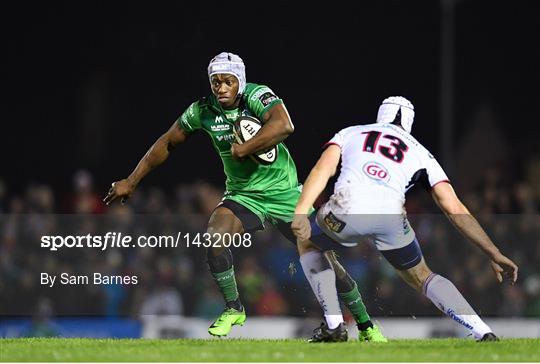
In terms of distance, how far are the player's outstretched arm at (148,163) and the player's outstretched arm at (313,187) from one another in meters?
1.40

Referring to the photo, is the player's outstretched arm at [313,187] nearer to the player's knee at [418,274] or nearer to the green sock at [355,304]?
the player's knee at [418,274]

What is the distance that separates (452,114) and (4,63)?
5600 millimetres

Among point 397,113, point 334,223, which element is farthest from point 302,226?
point 397,113

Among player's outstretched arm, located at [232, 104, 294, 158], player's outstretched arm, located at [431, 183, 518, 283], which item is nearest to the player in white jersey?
player's outstretched arm, located at [431, 183, 518, 283]

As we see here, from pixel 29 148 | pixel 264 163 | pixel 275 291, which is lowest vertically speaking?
pixel 29 148

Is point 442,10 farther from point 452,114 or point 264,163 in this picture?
point 264,163

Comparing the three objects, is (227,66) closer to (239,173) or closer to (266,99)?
(266,99)

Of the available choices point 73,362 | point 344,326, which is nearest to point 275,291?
point 344,326

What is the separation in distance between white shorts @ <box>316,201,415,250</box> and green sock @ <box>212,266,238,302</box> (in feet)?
2.98

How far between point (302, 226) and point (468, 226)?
93 cm

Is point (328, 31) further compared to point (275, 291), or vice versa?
point (328, 31)

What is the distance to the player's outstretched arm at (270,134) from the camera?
853 centimetres

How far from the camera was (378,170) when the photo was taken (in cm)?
803

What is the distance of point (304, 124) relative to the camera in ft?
56.5
